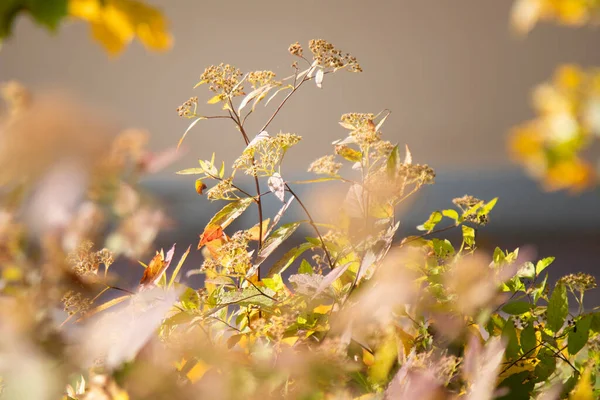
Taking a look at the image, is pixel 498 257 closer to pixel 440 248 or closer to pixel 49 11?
pixel 440 248

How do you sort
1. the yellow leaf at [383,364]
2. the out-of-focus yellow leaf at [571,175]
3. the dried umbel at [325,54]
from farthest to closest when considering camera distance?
the dried umbel at [325,54]
the yellow leaf at [383,364]
the out-of-focus yellow leaf at [571,175]

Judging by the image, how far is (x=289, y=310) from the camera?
0.77 ft

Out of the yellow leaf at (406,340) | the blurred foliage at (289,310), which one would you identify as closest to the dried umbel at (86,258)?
the blurred foliage at (289,310)

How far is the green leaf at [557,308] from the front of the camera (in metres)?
0.26

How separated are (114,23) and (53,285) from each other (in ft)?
Result: 0.20

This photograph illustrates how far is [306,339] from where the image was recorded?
23 centimetres

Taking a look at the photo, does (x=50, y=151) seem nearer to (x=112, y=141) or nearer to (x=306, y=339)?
(x=112, y=141)

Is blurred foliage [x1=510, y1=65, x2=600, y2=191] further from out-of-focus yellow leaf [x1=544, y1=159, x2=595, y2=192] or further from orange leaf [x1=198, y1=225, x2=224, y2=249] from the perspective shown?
orange leaf [x1=198, y1=225, x2=224, y2=249]

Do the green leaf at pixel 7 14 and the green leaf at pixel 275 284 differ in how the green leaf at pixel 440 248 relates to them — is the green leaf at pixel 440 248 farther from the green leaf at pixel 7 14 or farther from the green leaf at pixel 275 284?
the green leaf at pixel 7 14

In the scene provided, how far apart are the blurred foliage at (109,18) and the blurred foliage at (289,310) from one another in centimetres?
2

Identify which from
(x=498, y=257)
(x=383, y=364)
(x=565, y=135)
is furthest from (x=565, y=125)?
(x=498, y=257)

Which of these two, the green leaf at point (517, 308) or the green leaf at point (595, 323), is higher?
the green leaf at point (595, 323)

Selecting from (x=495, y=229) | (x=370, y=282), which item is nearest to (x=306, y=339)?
(x=370, y=282)

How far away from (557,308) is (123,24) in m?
0.22
